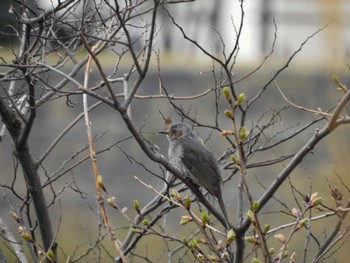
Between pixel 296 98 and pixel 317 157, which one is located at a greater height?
pixel 296 98

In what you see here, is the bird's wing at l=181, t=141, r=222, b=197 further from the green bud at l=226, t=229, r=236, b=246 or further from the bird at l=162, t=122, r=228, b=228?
the green bud at l=226, t=229, r=236, b=246

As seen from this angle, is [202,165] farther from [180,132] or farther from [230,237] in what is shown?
[230,237]

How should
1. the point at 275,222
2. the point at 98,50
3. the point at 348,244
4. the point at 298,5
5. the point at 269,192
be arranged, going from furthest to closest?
the point at 298,5, the point at 275,222, the point at 348,244, the point at 98,50, the point at 269,192

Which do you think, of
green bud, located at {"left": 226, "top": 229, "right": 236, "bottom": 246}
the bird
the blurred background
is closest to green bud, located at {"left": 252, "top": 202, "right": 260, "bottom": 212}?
green bud, located at {"left": 226, "top": 229, "right": 236, "bottom": 246}

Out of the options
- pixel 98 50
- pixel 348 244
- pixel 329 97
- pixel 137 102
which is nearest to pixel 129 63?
pixel 137 102

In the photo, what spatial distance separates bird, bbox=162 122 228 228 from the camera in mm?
6637

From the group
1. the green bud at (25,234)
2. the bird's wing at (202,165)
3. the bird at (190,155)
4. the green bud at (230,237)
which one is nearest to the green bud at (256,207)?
the green bud at (230,237)

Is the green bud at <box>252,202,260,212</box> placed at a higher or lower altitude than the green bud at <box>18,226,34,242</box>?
lower

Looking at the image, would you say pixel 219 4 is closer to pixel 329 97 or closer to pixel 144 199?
pixel 329 97

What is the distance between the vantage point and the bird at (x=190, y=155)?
6637mm

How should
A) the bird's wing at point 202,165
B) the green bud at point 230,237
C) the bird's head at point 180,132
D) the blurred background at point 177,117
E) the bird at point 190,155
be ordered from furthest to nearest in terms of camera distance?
the blurred background at point 177,117
the bird's head at point 180,132
the bird at point 190,155
the bird's wing at point 202,165
the green bud at point 230,237

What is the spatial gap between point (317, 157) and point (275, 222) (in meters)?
1.28

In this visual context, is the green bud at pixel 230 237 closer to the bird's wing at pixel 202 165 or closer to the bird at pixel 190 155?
the bird's wing at pixel 202 165

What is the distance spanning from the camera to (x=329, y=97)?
531 inches
